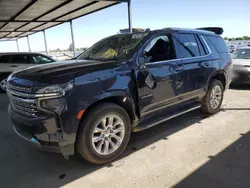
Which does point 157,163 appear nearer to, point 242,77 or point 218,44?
point 218,44

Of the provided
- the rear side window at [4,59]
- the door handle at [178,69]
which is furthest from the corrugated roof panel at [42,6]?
the door handle at [178,69]

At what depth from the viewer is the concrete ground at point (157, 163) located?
8.82 ft

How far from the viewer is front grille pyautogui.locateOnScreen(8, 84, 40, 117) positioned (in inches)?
104

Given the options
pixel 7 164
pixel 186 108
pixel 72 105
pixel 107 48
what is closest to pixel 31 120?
pixel 72 105

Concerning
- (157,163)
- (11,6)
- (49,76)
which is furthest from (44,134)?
(11,6)

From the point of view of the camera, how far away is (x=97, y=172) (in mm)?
2928

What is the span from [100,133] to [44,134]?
29.8 inches

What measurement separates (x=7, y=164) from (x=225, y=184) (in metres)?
3.04

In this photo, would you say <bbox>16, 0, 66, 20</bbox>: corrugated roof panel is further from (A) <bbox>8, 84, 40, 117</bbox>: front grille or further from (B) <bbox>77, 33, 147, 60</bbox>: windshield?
(A) <bbox>8, 84, 40, 117</bbox>: front grille

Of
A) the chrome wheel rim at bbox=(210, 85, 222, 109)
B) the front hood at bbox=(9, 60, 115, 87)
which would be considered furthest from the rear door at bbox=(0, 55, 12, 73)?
the chrome wheel rim at bbox=(210, 85, 222, 109)

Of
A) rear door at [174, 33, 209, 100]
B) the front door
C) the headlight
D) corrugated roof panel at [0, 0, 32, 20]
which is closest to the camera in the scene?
the headlight

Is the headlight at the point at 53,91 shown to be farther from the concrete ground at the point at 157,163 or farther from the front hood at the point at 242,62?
the front hood at the point at 242,62

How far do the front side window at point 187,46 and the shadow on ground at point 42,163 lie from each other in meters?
1.47

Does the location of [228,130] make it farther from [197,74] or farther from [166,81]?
[166,81]
